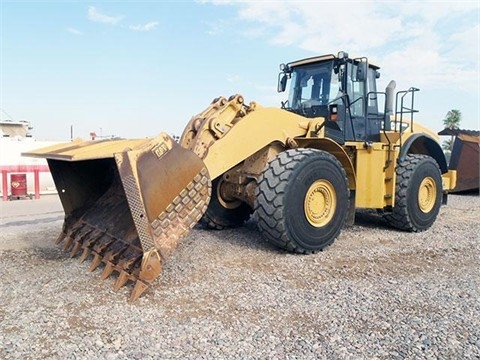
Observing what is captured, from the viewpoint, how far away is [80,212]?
5.38 metres

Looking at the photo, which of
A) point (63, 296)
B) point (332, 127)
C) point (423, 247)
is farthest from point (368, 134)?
point (63, 296)

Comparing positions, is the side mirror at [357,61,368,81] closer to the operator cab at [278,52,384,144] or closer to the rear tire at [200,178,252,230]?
the operator cab at [278,52,384,144]

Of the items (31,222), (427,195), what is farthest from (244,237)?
(31,222)

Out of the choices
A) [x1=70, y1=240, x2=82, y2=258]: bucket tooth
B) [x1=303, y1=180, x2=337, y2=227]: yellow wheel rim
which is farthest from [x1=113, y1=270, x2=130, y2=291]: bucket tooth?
[x1=303, y1=180, x2=337, y2=227]: yellow wheel rim

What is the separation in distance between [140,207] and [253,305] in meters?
1.28

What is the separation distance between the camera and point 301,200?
4902 mm

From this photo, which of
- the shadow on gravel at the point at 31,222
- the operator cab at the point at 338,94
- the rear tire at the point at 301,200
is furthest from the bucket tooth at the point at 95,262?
the shadow on gravel at the point at 31,222

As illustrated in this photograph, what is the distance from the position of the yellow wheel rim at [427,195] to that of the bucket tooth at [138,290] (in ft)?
16.1

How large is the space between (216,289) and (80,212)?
2389 mm

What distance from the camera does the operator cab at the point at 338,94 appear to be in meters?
6.01

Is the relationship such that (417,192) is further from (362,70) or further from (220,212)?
(220,212)

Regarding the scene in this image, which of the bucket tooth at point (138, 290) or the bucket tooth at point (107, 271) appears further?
the bucket tooth at point (107, 271)

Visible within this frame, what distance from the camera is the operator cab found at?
19.7 ft

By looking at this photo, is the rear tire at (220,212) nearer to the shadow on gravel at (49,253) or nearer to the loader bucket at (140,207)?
the loader bucket at (140,207)
